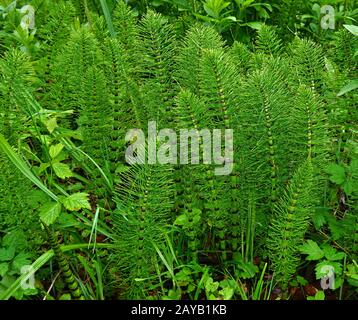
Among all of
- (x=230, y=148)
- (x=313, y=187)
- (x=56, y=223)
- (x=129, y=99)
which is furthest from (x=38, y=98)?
(x=313, y=187)

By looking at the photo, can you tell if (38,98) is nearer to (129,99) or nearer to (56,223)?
(129,99)

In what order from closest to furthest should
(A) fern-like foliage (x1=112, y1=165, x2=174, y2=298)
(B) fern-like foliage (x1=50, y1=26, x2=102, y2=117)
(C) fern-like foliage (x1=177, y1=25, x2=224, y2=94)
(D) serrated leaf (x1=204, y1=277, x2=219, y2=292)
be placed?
(A) fern-like foliage (x1=112, y1=165, x2=174, y2=298) < (D) serrated leaf (x1=204, y1=277, x2=219, y2=292) < (C) fern-like foliage (x1=177, y1=25, x2=224, y2=94) < (B) fern-like foliage (x1=50, y1=26, x2=102, y2=117)

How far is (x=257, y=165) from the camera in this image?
6.18 feet

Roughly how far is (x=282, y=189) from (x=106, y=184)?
61 cm

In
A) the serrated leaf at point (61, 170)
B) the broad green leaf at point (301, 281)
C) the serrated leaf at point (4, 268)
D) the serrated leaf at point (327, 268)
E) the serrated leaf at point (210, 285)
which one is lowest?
the broad green leaf at point (301, 281)

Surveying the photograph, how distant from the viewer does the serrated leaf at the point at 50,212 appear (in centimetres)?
168

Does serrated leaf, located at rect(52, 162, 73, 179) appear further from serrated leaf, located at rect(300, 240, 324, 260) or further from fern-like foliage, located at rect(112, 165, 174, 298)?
serrated leaf, located at rect(300, 240, 324, 260)

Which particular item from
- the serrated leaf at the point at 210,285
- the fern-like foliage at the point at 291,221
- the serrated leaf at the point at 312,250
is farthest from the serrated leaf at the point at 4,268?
the serrated leaf at the point at 312,250

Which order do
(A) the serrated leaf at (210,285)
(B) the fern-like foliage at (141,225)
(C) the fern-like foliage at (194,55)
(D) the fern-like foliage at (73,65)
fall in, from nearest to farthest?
(B) the fern-like foliage at (141,225) < (A) the serrated leaf at (210,285) < (C) the fern-like foliage at (194,55) < (D) the fern-like foliage at (73,65)

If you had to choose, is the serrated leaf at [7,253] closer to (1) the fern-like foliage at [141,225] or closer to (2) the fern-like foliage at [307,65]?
(1) the fern-like foliage at [141,225]

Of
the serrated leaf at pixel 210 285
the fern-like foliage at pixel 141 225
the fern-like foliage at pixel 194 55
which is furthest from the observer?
the fern-like foliage at pixel 194 55

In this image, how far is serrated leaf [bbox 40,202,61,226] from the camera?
1.68m

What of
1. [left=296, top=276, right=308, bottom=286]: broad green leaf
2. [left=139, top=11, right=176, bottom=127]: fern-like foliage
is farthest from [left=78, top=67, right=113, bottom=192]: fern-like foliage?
[left=296, top=276, right=308, bottom=286]: broad green leaf

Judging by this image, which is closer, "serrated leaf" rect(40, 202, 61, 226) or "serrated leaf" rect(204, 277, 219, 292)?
"serrated leaf" rect(40, 202, 61, 226)
